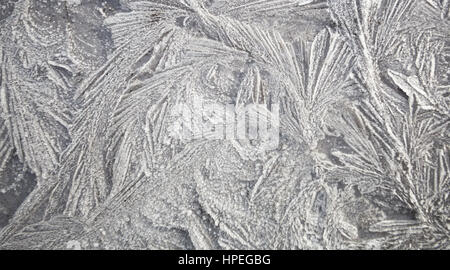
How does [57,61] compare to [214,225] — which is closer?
[214,225]

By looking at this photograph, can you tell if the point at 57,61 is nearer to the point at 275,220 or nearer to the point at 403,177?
→ the point at 275,220

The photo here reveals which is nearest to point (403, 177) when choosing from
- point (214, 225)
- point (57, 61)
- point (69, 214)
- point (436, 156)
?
point (436, 156)

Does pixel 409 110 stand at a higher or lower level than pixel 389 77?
lower

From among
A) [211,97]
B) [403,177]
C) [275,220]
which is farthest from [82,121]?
[403,177]
